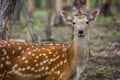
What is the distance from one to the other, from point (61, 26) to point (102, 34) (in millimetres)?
4409

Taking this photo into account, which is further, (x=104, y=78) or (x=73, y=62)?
(x=104, y=78)

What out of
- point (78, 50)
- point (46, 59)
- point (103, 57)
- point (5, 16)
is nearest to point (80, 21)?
point (78, 50)

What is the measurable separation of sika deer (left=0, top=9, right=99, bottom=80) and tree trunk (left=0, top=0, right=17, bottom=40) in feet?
5.75

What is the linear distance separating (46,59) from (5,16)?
2.19 metres

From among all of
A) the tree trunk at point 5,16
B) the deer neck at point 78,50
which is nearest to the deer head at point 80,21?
the deer neck at point 78,50

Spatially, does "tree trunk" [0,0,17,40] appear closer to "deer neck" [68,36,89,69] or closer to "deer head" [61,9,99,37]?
"deer head" [61,9,99,37]

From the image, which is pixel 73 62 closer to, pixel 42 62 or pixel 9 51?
pixel 42 62

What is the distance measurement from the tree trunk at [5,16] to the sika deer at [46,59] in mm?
1751

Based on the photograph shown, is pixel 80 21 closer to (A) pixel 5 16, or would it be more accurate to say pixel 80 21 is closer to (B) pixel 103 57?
(A) pixel 5 16

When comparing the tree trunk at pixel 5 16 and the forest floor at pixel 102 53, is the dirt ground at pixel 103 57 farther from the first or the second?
the tree trunk at pixel 5 16

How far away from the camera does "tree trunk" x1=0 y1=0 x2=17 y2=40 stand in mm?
9234

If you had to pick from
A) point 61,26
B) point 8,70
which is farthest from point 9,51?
point 61,26

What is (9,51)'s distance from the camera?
746cm

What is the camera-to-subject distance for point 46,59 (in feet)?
25.0
